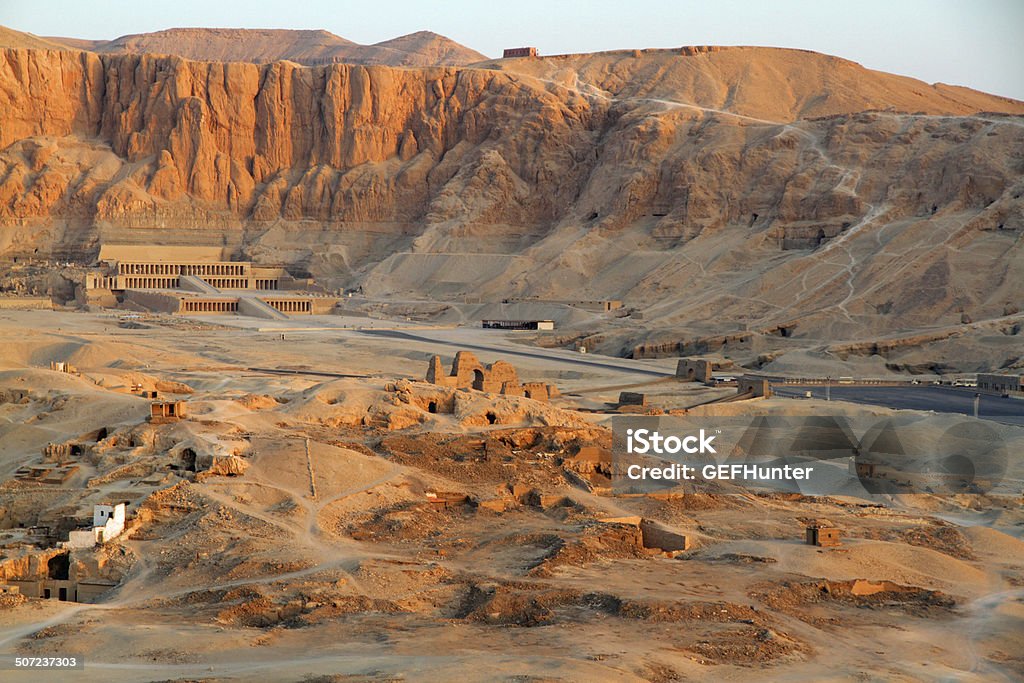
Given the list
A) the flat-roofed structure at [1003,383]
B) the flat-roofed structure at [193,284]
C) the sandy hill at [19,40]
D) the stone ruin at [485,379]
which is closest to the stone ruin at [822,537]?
the stone ruin at [485,379]

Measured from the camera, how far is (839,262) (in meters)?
80.0

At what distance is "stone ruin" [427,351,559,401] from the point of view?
138 feet

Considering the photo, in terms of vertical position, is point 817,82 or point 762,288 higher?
point 817,82

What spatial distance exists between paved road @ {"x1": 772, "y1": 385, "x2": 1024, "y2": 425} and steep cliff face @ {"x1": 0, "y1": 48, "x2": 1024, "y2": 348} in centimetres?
2864

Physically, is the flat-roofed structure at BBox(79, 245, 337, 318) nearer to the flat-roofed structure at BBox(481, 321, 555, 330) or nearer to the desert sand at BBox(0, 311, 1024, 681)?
the flat-roofed structure at BBox(481, 321, 555, 330)

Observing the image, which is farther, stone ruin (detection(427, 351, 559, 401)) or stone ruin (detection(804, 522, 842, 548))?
stone ruin (detection(427, 351, 559, 401))

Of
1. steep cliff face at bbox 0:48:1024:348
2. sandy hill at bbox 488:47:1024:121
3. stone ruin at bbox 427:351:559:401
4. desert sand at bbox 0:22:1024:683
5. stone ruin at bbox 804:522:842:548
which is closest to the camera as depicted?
desert sand at bbox 0:22:1024:683

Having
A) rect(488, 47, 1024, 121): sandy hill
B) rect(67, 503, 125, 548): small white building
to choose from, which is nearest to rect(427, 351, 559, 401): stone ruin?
rect(67, 503, 125, 548): small white building

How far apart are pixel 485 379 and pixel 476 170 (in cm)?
7025

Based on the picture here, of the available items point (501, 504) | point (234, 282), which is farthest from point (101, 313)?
point (501, 504)

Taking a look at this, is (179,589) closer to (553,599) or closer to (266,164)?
(553,599)

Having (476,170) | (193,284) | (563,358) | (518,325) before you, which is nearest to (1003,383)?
(563,358)

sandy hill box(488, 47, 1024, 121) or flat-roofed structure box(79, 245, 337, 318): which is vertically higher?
sandy hill box(488, 47, 1024, 121)

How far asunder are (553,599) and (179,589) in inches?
236
